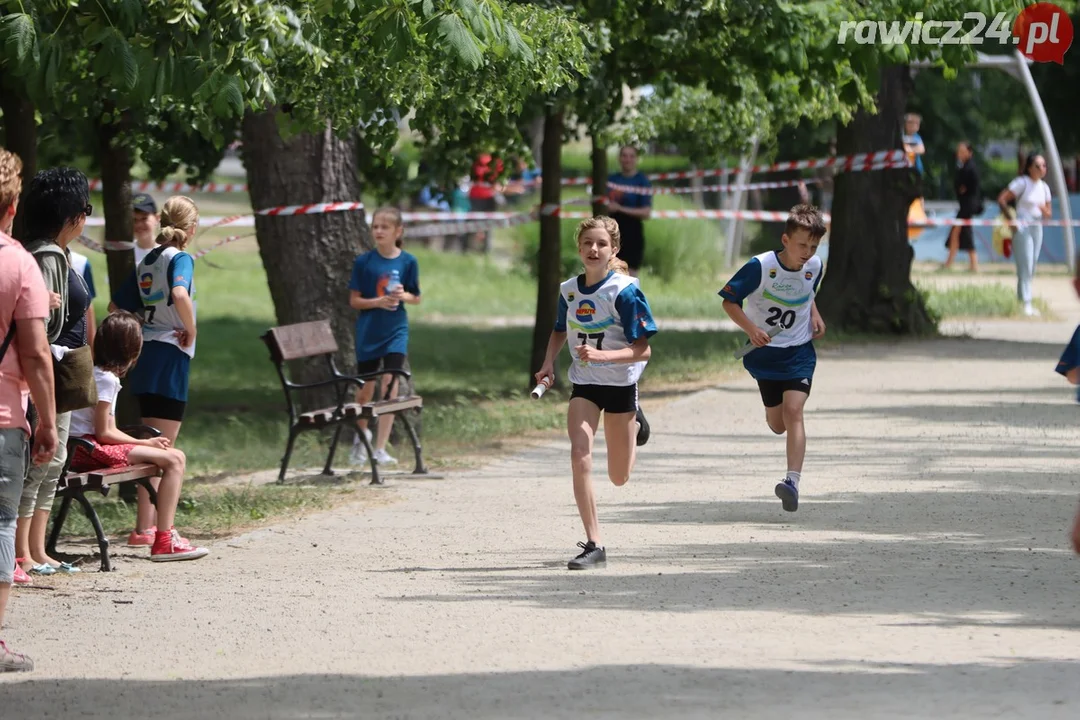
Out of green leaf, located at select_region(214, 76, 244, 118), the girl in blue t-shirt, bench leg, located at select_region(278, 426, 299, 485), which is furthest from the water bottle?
green leaf, located at select_region(214, 76, 244, 118)

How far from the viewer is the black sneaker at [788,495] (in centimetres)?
954

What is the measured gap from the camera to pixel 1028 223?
75.4ft

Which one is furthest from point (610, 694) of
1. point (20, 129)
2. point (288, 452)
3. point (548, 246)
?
point (548, 246)

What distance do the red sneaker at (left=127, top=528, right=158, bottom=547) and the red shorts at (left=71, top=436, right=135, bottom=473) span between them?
651 mm

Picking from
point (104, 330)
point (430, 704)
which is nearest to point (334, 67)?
point (104, 330)

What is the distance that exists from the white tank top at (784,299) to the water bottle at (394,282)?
2.90 metres

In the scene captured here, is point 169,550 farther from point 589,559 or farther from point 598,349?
point 598,349

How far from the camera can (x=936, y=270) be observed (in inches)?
1273

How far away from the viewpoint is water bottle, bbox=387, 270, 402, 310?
476 inches

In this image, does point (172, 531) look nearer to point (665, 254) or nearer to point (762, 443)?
point (762, 443)

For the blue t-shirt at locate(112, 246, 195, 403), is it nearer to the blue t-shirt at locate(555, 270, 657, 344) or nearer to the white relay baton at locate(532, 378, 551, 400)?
the white relay baton at locate(532, 378, 551, 400)

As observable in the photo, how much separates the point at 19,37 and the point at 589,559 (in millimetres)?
3202

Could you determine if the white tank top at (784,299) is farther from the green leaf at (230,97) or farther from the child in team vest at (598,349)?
the green leaf at (230,97)

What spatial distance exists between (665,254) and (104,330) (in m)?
21.1
